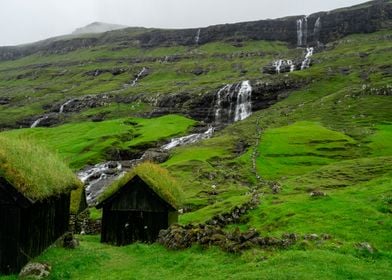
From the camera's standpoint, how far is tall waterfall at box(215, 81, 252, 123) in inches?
5664

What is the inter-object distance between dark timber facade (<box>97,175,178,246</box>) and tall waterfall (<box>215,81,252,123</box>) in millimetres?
99741

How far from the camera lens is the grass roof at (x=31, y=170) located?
2888 cm

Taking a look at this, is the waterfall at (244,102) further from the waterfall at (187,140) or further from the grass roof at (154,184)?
the grass roof at (154,184)

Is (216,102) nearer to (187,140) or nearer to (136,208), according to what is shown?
(187,140)

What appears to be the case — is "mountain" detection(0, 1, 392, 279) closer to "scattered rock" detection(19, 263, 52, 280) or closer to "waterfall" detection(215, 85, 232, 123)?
"scattered rock" detection(19, 263, 52, 280)

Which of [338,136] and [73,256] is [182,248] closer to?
[73,256]

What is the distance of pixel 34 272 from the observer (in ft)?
90.0

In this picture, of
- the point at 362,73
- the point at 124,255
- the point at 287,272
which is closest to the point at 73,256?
the point at 124,255

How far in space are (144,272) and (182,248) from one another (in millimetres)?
3882

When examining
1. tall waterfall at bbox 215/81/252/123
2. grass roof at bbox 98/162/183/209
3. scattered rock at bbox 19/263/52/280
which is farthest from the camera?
tall waterfall at bbox 215/81/252/123

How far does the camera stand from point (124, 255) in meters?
33.3

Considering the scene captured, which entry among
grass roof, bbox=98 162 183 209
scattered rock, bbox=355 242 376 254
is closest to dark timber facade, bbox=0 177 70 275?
grass roof, bbox=98 162 183 209

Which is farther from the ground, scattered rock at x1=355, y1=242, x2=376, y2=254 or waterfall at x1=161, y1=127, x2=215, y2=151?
scattered rock at x1=355, y1=242, x2=376, y2=254

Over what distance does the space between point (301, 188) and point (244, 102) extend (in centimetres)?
9269
